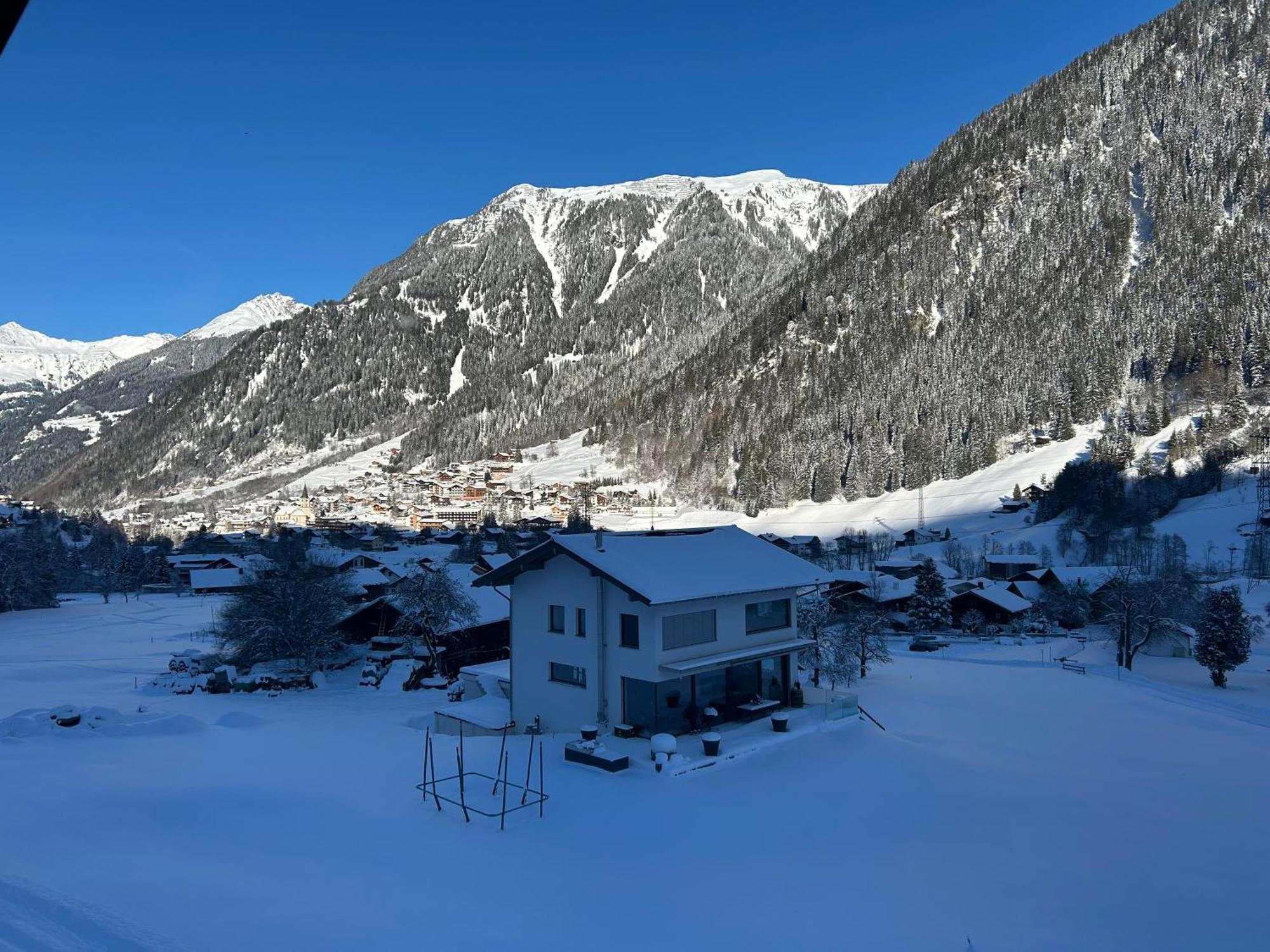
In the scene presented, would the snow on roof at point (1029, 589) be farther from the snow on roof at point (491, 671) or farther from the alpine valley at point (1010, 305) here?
the alpine valley at point (1010, 305)

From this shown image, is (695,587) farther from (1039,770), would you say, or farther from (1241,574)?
(1241,574)

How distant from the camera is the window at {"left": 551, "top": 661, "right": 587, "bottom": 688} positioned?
20.6 meters

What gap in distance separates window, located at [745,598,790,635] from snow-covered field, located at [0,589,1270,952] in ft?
11.9

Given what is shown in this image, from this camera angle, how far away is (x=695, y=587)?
20188 mm

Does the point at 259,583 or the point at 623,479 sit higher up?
the point at 623,479

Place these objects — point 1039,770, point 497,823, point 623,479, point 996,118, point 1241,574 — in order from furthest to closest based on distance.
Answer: point 996,118 < point 623,479 < point 1241,574 < point 1039,770 < point 497,823

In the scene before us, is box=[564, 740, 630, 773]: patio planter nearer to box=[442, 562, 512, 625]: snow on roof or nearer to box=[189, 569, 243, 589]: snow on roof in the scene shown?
box=[442, 562, 512, 625]: snow on roof

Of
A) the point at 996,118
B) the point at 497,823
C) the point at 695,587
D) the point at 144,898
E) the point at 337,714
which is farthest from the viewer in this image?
the point at 996,118

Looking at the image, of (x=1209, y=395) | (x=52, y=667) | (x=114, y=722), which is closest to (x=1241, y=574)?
(x=1209, y=395)

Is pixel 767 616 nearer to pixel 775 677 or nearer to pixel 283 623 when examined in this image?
pixel 775 677

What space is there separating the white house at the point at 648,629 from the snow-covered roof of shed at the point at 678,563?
38 mm

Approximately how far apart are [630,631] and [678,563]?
2546 mm

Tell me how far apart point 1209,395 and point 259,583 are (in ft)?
321

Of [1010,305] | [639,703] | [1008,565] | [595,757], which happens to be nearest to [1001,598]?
[1008,565]
